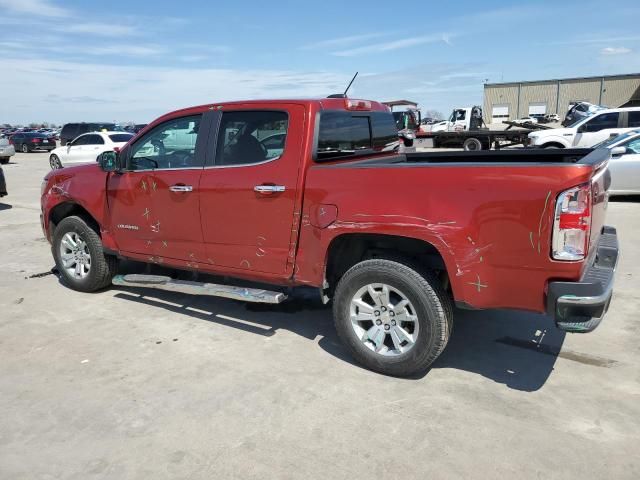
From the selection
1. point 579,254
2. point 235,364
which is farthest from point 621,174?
point 235,364

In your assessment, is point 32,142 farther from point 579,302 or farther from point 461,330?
point 579,302

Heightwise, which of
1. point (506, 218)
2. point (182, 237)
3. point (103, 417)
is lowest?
point (103, 417)

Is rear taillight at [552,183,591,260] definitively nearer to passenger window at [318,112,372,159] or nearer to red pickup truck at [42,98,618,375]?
red pickup truck at [42,98,618,375]

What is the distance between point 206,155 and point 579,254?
9.80ft

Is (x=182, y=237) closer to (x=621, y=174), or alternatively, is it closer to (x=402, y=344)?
(x=402, y=344)

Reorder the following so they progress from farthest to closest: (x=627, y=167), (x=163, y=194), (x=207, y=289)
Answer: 1. (x=627, y=167)
2. (x=163, y=194)
3. (x=207, y=289)

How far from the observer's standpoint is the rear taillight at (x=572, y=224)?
117 inches

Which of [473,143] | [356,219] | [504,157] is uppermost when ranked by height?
[473,143]

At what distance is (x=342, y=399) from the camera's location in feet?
11.4

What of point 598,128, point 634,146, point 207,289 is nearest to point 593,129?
point 598,128

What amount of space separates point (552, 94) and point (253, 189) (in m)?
85.8

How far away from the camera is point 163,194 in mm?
4777

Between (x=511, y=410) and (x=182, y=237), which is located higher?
(x=182, y=237)

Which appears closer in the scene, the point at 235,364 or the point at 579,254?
the point at 579,254
